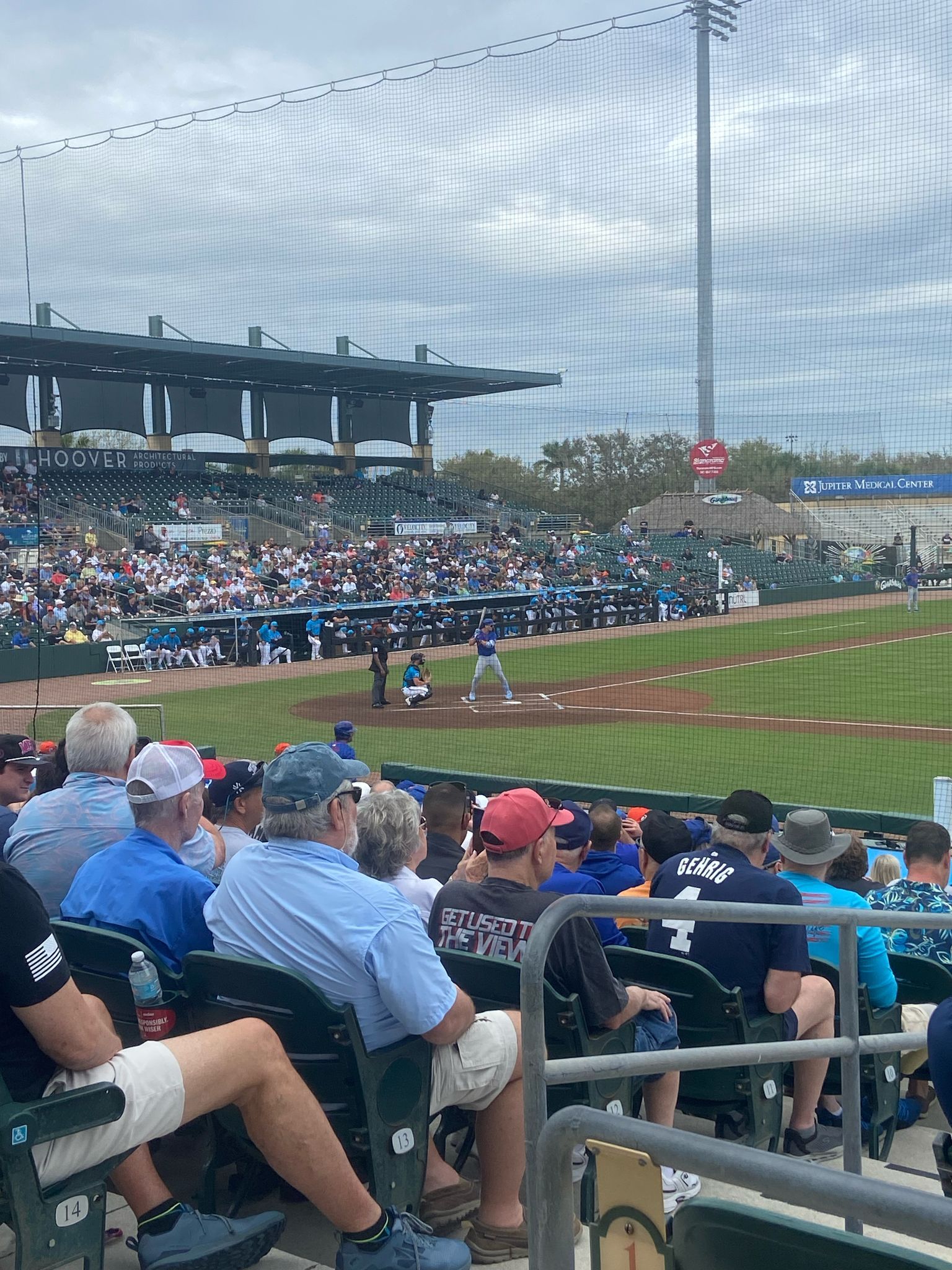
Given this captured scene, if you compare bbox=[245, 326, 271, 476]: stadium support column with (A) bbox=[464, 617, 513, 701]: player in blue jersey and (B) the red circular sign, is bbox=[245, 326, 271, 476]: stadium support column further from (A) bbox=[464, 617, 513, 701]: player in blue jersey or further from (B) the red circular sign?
(A) bbox=[464, 617, 513, 701]: player in blue jersey

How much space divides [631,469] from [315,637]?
51.0 ft

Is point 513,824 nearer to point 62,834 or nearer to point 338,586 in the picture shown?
point 62,834

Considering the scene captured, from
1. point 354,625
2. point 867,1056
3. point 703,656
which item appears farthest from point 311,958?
point 354,625

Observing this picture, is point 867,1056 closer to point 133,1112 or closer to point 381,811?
point 381,811

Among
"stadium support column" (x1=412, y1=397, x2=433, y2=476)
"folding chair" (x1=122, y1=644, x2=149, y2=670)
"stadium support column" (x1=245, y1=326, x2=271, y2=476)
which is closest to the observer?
"stadium support column" (x1=412, y1=397, x2=433, y2=476)

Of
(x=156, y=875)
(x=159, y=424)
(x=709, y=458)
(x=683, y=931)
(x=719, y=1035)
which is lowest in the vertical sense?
(x=719, y=1035)

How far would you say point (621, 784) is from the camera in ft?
44.8

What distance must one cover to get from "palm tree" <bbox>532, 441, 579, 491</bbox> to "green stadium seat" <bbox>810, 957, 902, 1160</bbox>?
910 centimetres

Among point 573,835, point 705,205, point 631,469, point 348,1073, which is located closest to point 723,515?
point 631,469

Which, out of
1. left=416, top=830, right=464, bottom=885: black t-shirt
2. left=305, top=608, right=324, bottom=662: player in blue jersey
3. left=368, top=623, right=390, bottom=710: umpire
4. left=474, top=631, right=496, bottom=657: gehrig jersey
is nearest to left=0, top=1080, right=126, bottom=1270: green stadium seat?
left=416, top=830, right=464, bottom=885: black t-shirt

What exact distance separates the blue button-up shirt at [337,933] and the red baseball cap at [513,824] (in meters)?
0.46

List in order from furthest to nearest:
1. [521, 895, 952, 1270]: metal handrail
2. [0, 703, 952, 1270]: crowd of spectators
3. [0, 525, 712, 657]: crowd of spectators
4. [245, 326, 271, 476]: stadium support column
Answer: [0, 525, 712, 657]: crowd of spectators, [245, 326, 271, 476]: stadium support column, [0, 703, 952, 1270]: crowd of spectators, [521, 895, 952, 1270]: metal handrail

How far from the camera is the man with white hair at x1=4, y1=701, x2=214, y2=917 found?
4223mm

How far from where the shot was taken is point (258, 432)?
3053 cm
